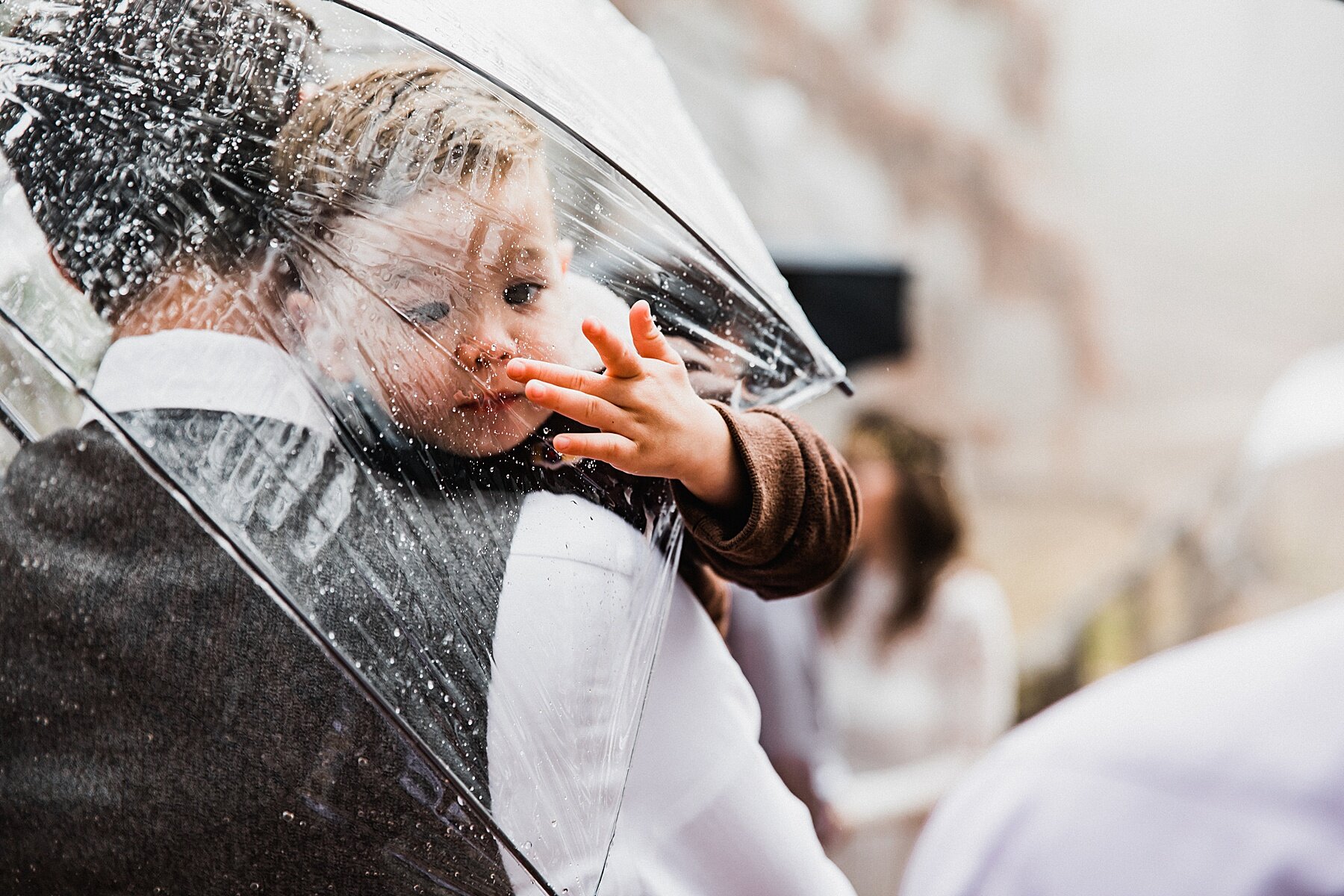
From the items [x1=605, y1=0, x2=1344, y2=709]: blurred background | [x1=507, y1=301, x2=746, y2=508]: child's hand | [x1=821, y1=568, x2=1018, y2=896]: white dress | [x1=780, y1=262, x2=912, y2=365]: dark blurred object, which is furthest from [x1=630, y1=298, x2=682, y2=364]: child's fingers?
[x1=605, y1=0, x2=1344, y2=709]: blurred background

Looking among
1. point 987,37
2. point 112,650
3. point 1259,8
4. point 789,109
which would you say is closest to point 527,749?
point 112,650

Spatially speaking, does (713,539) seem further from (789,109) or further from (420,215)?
(789,109)

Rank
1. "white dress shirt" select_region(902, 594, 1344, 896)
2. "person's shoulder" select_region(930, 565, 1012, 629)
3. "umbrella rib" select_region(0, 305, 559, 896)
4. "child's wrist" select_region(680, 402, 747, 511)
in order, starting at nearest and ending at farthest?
1. "white dress shirt" select_region(902, 594, 1344, 896)
2. "umbrella rib" select_region(0, 305, 559, 896)
3. "child's wrist" select_region(680, 402, 747, 511)
4. "person's shoulder" select_region(930, 565, 1012, 629)

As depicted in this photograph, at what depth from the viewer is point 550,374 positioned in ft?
2.26

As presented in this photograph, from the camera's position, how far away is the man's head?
2.22 ft

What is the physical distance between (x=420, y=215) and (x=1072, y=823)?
1.76ft

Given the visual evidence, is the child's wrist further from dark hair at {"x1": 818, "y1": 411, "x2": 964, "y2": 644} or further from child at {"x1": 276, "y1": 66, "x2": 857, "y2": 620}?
dark hair at {"x1": 818, "y1": 411, "x2": 964, "y2": 644}

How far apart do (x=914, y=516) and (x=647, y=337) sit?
2.14 m

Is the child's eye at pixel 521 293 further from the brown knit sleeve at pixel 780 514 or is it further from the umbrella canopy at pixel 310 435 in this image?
the brown knit sleeve at pixel 780 514

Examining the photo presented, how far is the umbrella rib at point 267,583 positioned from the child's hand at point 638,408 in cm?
20

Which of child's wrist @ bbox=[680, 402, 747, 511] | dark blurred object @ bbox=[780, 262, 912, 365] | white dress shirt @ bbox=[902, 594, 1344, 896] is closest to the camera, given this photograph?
white dress shirt @ bbox=[902, 594, 1344, 896]

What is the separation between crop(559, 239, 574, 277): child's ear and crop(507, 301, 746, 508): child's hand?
A: 59 millimetres

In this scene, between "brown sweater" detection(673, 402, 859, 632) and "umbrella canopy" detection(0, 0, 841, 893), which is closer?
"umbrella canopy" detection(0, 0, 841, 893)

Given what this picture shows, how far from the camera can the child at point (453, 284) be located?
2.22 ft
